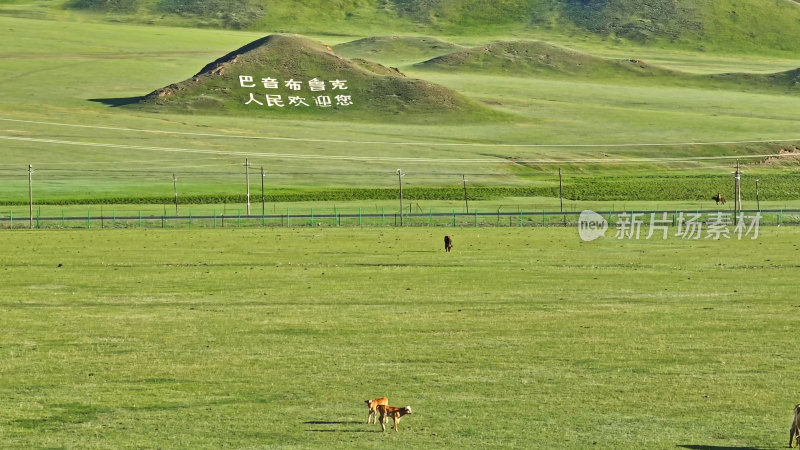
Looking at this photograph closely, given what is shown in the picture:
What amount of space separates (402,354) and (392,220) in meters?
65.4

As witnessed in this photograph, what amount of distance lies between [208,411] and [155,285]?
848 inches

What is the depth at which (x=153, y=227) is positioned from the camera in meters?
83.7

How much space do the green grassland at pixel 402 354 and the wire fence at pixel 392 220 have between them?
115 ft

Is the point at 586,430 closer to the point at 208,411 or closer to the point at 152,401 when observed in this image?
the point at 208,411

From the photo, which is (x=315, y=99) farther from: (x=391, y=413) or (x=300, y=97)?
(x=391, y=413)

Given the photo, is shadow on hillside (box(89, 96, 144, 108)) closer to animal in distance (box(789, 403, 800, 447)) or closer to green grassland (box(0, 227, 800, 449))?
green grassland (box(0, 227, 800, 449))

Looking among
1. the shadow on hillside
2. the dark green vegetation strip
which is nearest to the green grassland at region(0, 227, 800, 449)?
the dark green vegetation strip

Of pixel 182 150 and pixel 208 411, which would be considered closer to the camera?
pixel 208 411

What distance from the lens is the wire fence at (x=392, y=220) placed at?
83812 millimetres

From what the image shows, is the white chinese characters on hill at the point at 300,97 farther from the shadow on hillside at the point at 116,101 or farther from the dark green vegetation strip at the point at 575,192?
the dark green vegetation strip at the point at 575,192

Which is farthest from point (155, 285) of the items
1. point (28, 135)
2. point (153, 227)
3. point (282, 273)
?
point (28, 135)

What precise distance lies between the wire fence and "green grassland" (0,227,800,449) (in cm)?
3502

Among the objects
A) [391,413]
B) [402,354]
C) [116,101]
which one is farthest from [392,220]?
[116,101]

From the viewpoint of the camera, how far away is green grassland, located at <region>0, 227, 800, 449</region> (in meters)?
18.3
